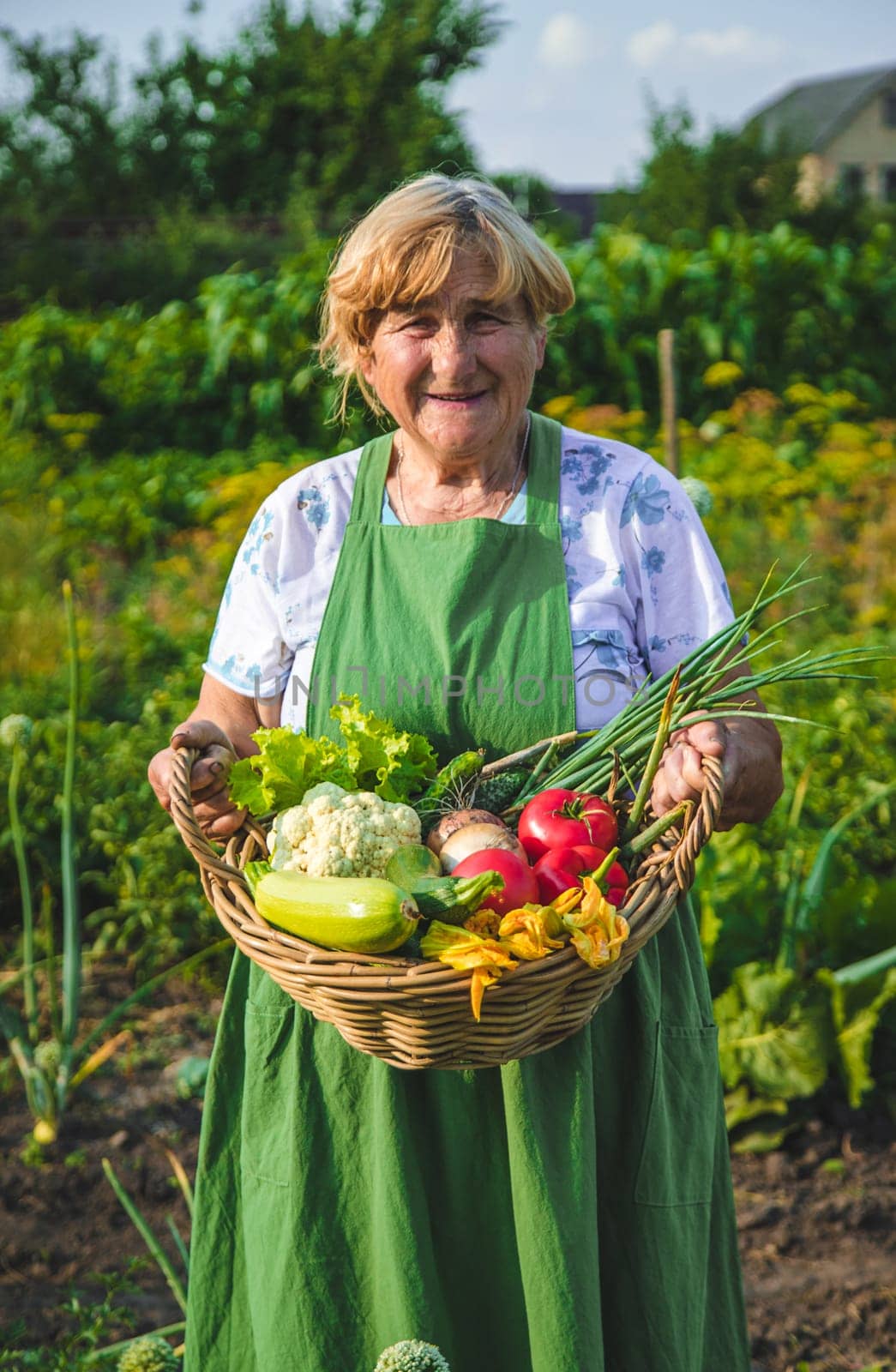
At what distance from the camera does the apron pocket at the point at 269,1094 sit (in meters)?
1.99

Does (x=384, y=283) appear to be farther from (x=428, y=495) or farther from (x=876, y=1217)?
(x=876, y=1217)

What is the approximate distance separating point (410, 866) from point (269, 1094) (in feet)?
2.19

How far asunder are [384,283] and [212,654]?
69 centimetres

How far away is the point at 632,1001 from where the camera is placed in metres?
1.95

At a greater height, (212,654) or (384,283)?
(384,283)

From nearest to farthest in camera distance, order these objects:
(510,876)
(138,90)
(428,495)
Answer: (510,876)
(428,495)
(138,90)

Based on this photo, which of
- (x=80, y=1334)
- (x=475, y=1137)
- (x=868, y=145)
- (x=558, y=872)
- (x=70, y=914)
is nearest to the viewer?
(x=558, y=872)

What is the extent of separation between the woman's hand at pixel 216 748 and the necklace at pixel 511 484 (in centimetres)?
40

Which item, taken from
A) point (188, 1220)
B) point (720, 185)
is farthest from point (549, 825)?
point (720, 185)

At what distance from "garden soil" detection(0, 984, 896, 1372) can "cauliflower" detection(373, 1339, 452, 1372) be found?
143 centimetres

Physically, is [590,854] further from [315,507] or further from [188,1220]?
[188,1220]

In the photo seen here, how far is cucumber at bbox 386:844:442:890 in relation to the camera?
1613 mm

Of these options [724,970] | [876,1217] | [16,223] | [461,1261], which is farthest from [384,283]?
[16,223]

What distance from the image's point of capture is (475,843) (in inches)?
65.2
